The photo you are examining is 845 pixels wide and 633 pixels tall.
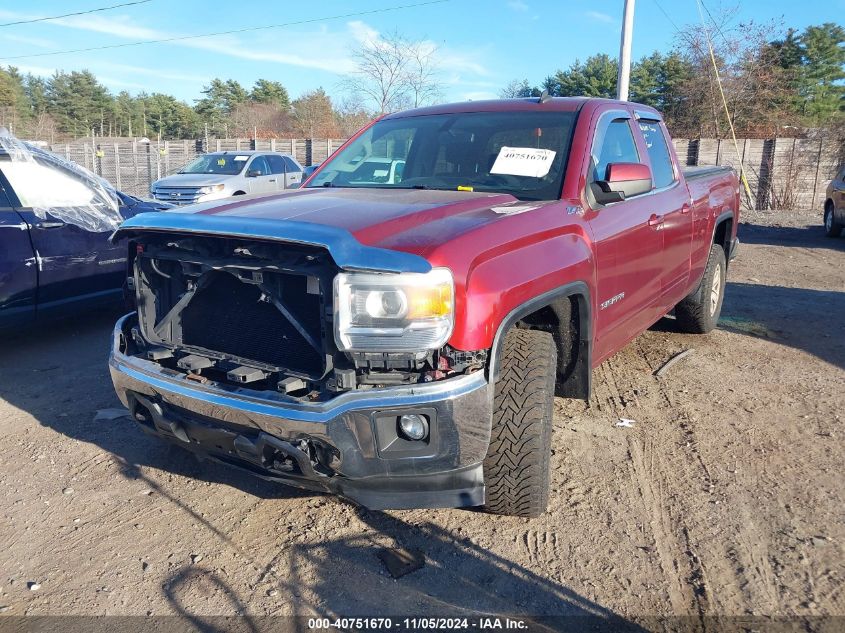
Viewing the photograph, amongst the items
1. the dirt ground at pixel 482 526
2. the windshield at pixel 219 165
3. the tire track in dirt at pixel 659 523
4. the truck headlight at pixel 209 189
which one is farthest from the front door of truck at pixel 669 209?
the windshield at pixel 219 165

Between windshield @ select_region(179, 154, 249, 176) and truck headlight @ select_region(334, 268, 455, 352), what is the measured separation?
575 inches

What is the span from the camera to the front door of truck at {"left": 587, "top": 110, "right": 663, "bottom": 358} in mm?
Answer: 3561

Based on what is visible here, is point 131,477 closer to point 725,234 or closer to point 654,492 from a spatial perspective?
point 654,492

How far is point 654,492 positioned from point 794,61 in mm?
48597

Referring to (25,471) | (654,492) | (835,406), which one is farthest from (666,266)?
(25,471)

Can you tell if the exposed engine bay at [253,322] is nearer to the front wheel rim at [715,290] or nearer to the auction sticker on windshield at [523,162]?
the auction sticker on windshield at [523,162]

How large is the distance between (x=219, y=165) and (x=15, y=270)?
11.9 meters

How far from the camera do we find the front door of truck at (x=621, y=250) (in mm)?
3561

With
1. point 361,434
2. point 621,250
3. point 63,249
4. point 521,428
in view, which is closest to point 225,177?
point 63,249

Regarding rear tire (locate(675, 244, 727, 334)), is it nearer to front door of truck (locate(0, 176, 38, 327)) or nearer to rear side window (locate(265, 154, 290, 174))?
front door of truck (locate(0, 176, 38, 327))

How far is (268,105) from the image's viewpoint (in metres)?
62.8

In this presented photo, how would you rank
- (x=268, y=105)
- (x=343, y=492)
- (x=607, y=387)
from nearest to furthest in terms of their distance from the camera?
(x=343, y=492), (x=607, y=387), (x=268, y=105)

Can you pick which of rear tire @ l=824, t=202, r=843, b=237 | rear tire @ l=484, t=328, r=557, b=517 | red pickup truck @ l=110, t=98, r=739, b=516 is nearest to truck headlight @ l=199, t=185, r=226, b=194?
red pickup truck @ l=110, t=98, r=739, b=516

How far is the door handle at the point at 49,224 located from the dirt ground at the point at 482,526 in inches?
51.1
